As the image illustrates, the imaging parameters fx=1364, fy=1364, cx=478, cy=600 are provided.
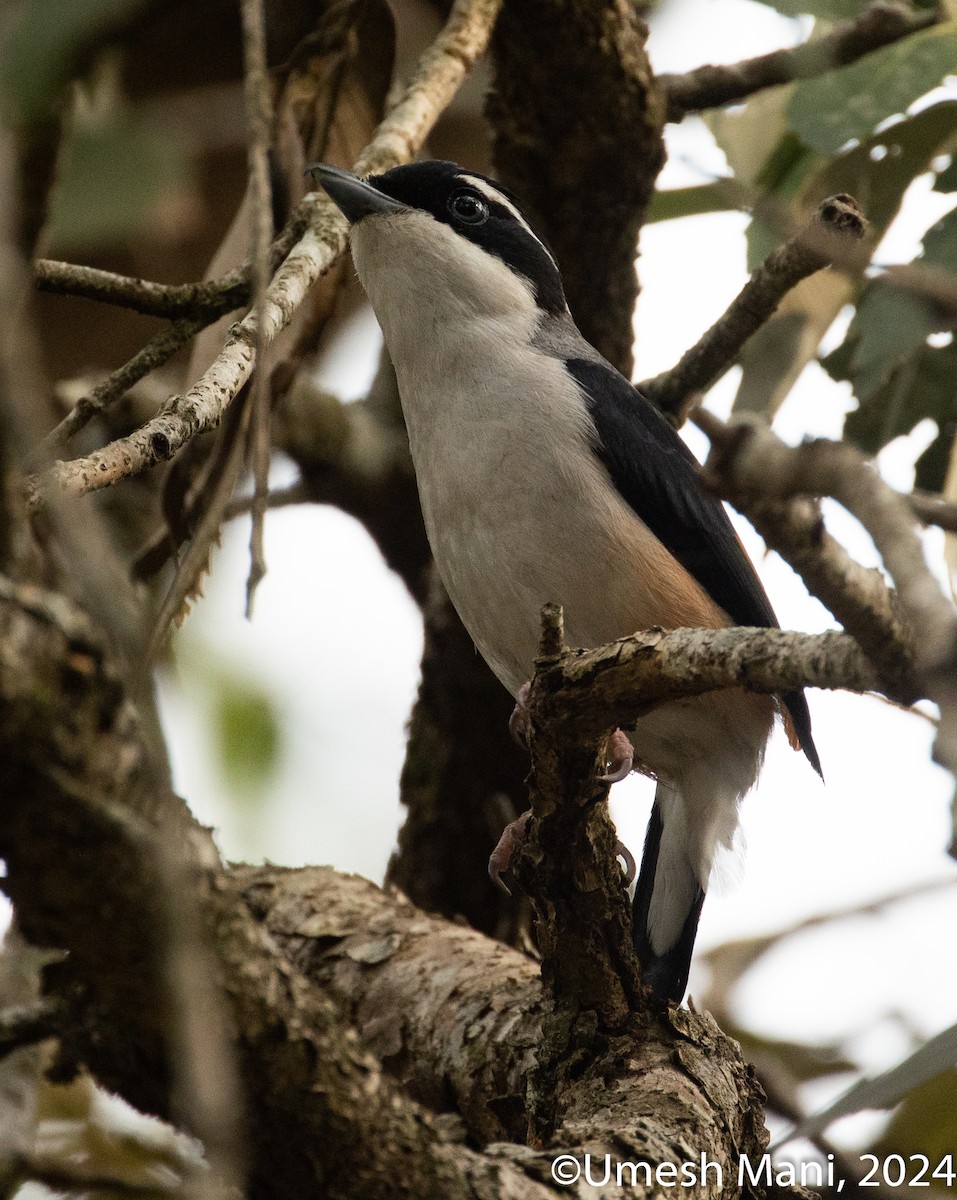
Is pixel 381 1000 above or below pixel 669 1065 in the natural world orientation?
above

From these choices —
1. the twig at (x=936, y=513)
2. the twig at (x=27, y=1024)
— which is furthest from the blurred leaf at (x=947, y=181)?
the twig at (x=27, y=1024)

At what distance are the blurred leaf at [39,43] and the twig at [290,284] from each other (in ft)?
1.35

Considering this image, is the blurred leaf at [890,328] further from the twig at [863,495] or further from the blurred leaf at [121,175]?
the blurred leaf at [121,175]

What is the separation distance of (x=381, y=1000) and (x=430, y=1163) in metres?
2.25

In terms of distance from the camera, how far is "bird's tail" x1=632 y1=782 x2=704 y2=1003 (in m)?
4.71

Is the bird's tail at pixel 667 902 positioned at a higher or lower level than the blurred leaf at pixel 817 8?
lower

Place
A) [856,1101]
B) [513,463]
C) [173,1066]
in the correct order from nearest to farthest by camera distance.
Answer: [173,1066], [856,1101], [513,463]

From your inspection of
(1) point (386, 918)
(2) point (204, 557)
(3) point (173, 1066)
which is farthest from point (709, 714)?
(3) point (173, 1066)

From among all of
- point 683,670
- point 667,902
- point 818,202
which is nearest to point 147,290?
point 683,670

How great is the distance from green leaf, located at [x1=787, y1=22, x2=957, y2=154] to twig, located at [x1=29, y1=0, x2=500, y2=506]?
46.6 inches

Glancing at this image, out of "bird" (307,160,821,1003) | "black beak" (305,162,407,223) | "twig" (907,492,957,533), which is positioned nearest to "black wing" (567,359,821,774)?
"bird" (307,160,821,1003)

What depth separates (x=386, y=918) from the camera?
16.4 ft

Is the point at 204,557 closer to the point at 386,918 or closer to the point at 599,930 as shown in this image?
the point at 599,930

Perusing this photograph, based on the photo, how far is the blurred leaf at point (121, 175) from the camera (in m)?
1.39
